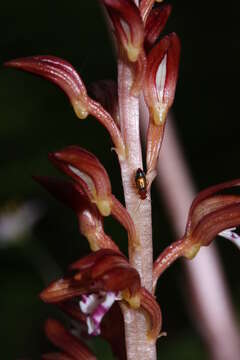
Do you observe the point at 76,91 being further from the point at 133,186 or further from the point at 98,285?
the point at 98,285

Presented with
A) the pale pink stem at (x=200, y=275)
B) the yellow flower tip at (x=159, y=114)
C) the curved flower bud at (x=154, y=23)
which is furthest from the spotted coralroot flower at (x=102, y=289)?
the pale pink stem at (x=200, y=275)

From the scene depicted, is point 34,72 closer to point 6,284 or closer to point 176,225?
point 176,225

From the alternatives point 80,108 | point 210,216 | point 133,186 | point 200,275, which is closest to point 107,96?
point 80,108

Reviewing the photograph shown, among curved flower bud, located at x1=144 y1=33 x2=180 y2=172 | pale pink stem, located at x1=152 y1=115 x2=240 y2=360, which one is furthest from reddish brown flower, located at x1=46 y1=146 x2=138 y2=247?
pale pink stem, located at x1=152 y1=115 x2=240 y2=360

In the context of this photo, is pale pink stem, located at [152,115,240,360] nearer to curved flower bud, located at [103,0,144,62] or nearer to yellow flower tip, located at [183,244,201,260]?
yellow flower tip, located at [183,244,201,260]

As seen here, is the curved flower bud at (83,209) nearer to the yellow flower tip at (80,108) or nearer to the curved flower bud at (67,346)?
the yellow flower tip at (80,108)
